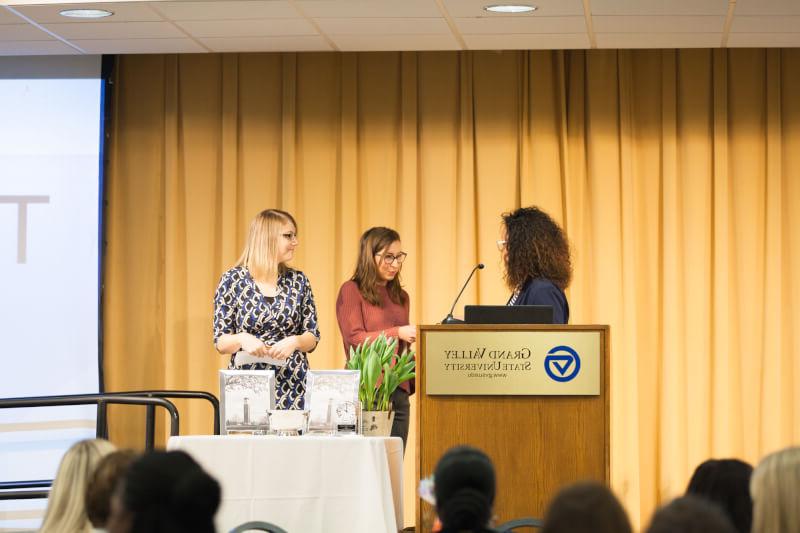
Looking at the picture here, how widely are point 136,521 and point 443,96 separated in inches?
220

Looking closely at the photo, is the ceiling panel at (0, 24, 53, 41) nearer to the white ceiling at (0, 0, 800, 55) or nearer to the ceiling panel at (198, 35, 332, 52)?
the white ceiling at (0, 0, 800, 55)

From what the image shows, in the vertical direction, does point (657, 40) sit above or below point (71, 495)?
above

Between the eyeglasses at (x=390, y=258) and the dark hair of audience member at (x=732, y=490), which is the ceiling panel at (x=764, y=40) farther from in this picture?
the dark hair of audience member at (x=732, y=490)

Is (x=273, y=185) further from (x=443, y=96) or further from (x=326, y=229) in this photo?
(x=443, y=96)

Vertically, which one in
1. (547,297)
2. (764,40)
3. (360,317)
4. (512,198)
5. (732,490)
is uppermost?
(764,40)

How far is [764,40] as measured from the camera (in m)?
6.45

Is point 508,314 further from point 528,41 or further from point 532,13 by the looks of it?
point 528,41

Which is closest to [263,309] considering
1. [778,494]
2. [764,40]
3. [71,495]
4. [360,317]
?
[360,317]

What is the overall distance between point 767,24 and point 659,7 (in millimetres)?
675

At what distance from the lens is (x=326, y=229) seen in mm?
7449

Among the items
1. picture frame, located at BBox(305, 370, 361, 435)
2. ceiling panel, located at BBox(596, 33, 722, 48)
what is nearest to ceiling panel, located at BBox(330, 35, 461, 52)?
ceiling panel, located at BBox(596, 33, 722, 48)

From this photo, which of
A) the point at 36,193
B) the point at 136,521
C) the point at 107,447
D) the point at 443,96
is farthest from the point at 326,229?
the point at 136,521

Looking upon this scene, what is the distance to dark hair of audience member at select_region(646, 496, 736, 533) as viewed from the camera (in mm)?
1907

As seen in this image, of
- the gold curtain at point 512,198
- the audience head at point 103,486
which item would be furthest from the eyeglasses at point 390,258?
the audience head at point 103,486
